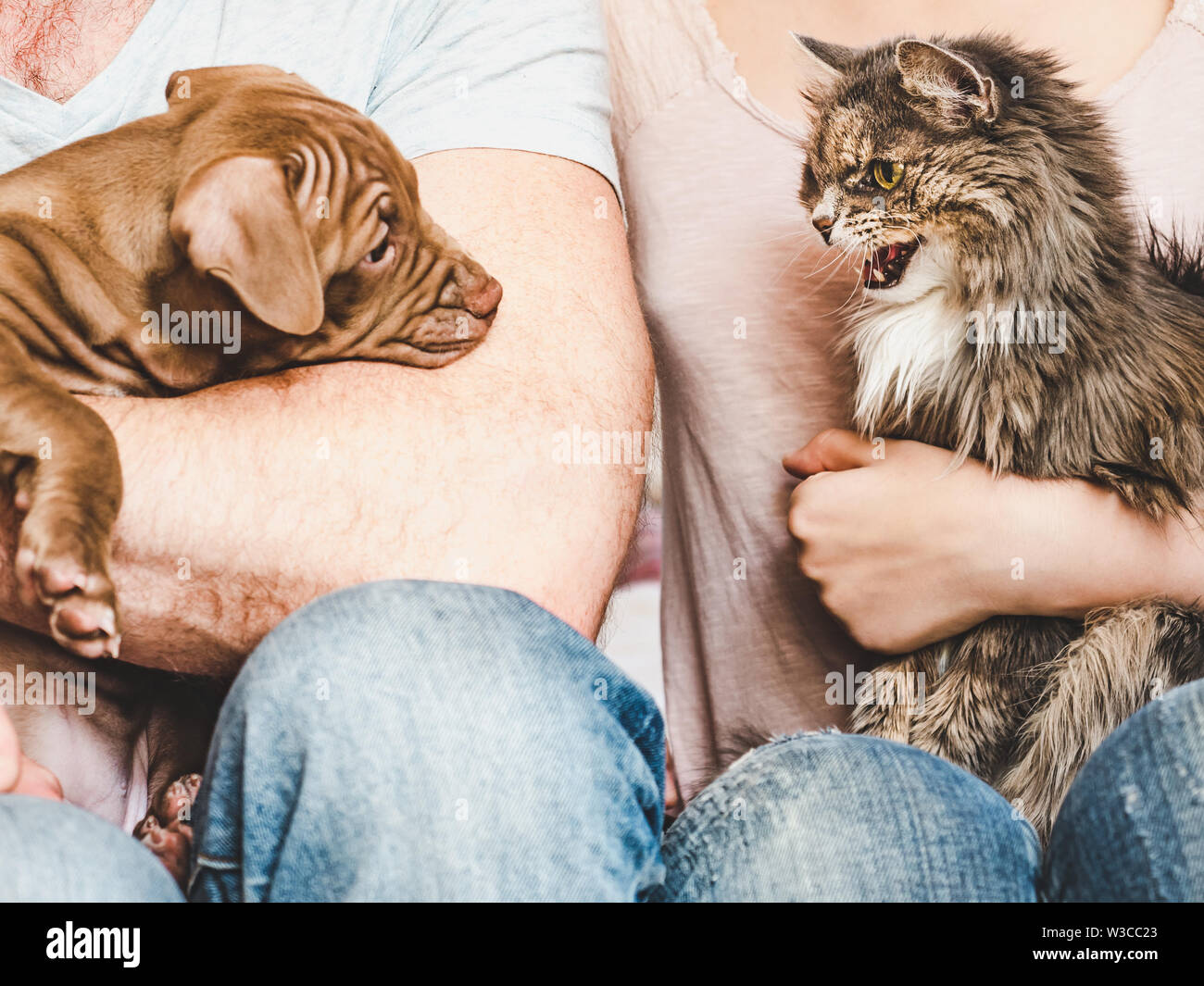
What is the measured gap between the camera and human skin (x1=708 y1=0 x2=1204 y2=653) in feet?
3.58

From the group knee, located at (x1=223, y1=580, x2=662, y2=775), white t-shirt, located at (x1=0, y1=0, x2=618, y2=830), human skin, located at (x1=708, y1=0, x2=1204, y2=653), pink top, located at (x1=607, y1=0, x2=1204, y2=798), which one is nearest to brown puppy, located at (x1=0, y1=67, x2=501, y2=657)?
white t-shirt, located at (x1=0, y1=0, x2=618, y2=830)

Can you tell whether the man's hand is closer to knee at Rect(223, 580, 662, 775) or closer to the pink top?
knee at Rect(223, 580, 662, 775)

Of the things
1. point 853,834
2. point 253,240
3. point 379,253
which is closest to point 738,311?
point 379,253

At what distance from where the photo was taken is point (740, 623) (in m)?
1.44

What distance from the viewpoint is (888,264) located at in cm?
115

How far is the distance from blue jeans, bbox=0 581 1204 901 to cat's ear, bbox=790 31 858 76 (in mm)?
733

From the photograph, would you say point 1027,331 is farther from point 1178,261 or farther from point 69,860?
point 69,860

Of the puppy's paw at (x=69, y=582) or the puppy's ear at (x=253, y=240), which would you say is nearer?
the puppy's paw at (x=69, y=582)

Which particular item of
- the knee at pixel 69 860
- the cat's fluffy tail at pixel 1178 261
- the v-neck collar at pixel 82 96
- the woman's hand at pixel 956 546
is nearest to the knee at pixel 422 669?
the knee at pixel 69 860

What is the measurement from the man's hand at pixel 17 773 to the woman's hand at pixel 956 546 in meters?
0.79

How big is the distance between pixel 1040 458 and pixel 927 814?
46 centimetres

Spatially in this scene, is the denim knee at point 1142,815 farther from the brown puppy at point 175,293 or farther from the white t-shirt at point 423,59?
the white t-shirt at point 423,59

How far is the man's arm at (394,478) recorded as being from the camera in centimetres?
98

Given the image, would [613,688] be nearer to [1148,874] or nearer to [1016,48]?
[1148,874]
